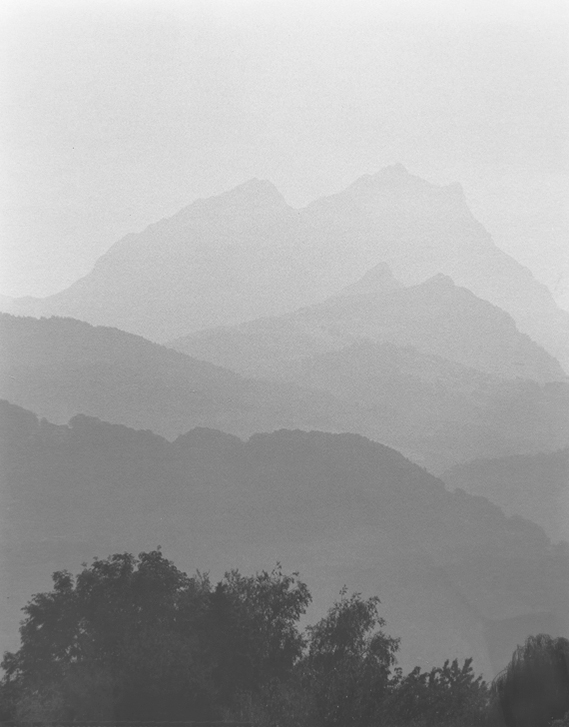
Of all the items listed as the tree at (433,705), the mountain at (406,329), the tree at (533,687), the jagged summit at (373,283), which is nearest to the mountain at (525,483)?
the mountain at (406,329)

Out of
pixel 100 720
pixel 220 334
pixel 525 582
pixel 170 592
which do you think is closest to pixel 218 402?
pixel 220 334

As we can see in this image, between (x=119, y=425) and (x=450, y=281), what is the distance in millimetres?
41851

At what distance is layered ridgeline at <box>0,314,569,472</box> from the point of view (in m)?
109

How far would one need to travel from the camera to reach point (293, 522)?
10550 cm

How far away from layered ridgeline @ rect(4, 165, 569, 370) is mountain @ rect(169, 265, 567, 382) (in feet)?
7.97

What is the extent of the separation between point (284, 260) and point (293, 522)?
30.7m

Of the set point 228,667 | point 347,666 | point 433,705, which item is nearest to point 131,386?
point 228,667

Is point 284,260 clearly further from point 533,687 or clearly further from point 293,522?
point 533,687

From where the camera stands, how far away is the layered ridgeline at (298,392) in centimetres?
10931

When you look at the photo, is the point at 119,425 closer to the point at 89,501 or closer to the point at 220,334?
the point at 89,501

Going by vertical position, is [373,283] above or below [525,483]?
above

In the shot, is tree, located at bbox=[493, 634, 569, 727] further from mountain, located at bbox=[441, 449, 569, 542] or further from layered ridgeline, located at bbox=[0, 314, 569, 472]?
layered ridgeline, located at bbox=[0, 314, 569, 472]

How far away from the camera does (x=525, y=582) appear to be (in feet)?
336

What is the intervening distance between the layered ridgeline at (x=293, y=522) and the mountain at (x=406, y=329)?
50.2 feet
